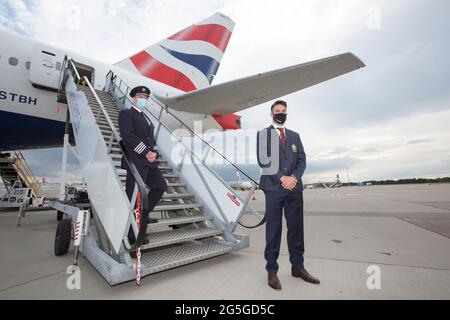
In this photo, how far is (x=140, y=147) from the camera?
3.00 m

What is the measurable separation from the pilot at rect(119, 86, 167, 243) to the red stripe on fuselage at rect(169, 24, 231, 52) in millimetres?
10651

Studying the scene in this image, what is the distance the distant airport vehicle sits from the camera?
2.84 m

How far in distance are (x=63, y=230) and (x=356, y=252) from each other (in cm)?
442

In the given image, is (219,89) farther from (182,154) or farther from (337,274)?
(337,274)

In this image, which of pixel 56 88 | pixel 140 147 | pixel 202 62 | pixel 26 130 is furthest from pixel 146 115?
pixel 202 62

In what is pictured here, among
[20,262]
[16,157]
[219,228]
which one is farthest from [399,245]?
[16,157]

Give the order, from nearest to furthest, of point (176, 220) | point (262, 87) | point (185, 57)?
point (176, 220) < point (262, 87) < point (185, 57)

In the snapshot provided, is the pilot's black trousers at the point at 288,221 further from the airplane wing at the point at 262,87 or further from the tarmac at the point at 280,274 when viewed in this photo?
the airplane wing at the point at 262,87

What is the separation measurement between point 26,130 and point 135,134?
6.36 meters

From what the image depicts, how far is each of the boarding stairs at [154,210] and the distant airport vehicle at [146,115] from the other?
0.02 m

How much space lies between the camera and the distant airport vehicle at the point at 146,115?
2840 millimetres

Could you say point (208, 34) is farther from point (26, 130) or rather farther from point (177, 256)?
point (177, 256)

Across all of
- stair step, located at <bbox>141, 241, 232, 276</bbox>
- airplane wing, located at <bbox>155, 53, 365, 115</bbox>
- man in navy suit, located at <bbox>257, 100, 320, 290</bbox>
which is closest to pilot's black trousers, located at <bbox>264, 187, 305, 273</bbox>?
man in navy suit, located at <bbox>257, 100, 320, 290</bbox>
